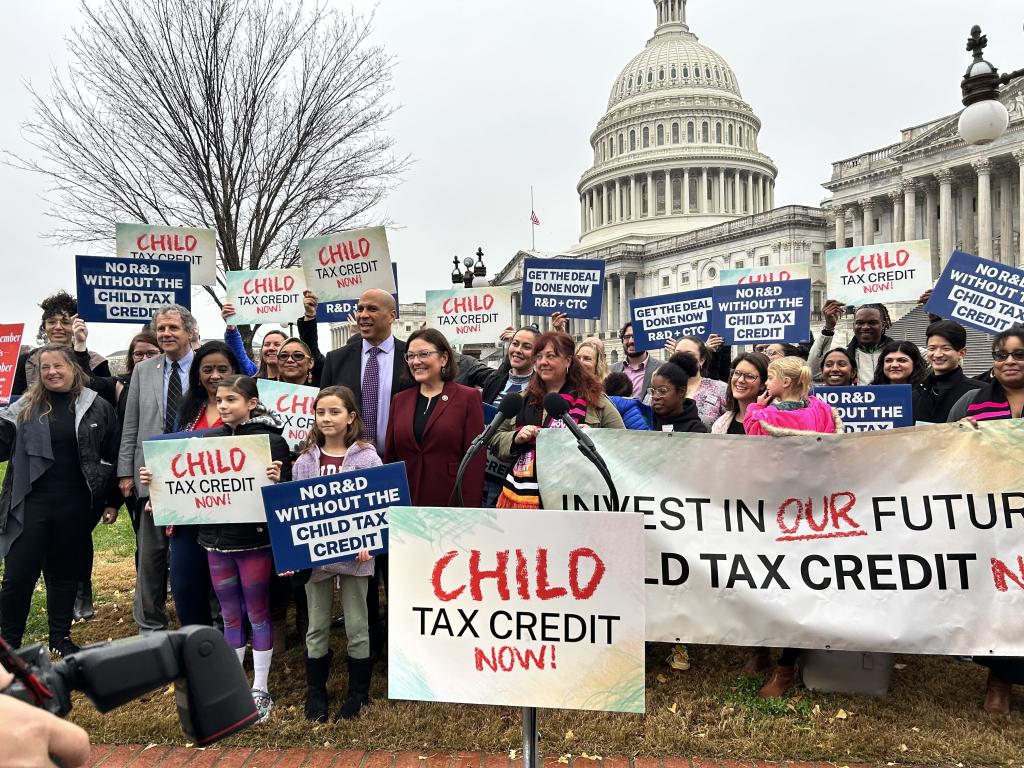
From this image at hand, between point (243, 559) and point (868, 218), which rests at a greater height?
point (868, 218)

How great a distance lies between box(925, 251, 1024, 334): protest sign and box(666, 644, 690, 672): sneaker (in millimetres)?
4276

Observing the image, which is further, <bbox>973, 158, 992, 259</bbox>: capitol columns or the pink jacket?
<bbox>973, 158, 992, 259</bbox>: capitol columns

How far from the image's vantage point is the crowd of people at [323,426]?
4.51 meters

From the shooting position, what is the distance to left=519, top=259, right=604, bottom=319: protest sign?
9.86 metres

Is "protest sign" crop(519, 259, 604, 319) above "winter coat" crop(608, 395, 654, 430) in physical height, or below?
above

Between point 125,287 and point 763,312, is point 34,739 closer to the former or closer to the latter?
point 125,287

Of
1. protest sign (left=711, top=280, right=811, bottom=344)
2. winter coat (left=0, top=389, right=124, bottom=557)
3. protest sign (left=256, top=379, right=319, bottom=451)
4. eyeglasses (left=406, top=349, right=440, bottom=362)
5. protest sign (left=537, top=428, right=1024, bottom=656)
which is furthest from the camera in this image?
protest sign (left=711, top=280, right=811, bottom=344)

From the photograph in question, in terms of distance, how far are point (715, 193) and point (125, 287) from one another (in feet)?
313

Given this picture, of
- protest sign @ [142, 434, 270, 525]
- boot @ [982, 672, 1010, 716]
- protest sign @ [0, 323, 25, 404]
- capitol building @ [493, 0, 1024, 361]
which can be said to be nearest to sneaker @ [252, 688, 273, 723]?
protest sign @ [142, 434, 270, 525]

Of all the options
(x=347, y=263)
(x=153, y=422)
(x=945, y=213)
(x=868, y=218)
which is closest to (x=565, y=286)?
(x=347, y=263)

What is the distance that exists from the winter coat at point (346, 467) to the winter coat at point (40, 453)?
1.91m

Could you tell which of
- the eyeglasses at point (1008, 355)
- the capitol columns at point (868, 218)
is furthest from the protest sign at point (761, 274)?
the capitol columns at point (868, 218)

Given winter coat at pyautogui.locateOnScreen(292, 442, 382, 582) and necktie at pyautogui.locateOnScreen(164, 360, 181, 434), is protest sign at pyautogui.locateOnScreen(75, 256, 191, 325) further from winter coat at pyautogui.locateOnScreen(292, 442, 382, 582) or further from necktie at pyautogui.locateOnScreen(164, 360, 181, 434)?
winter coat at pyautogui.locateOnScreen(292, 442, 382, 582)

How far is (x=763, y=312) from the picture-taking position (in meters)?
8.87
